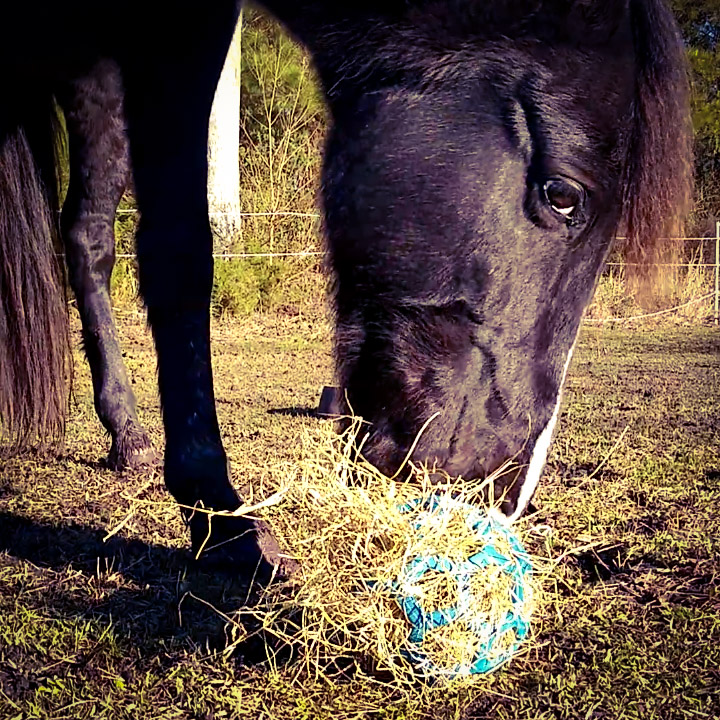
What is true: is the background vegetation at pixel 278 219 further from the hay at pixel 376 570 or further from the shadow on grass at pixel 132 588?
the hay at pixel 376 570

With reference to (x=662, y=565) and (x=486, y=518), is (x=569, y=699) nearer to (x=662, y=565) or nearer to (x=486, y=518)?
(x=486, y=518)

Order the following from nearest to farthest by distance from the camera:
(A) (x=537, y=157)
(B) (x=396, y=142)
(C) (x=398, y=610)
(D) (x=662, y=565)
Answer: (C) (x=398, y=610), (A) (x=537, y=157), (B) (x=396, y=142), (D) (x=662, y=565)

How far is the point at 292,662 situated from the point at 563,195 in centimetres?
113

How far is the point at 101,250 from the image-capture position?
3.67m

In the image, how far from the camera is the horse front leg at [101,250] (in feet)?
11.6

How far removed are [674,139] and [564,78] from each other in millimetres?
289

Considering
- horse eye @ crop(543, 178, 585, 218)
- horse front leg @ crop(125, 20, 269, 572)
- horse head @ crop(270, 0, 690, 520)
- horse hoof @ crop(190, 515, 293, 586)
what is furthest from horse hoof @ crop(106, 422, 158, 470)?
horse eye @ crop(543, 178, 585, 218)

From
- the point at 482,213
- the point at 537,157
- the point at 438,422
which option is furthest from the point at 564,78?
the point at 438,422

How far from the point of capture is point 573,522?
2.82 m

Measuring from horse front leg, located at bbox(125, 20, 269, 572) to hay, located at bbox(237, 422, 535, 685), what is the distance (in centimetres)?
66

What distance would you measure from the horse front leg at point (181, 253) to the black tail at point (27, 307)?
1.04 meters

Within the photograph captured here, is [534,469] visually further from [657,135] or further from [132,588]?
[132,588]

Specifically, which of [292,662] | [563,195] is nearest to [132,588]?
[292,662]

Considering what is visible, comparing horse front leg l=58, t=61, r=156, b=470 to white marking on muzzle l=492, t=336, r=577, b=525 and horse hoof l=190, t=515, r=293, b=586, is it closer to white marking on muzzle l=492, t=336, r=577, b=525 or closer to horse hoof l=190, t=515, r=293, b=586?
horse hoof l=190, t=515, r=293, b=586
